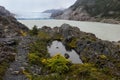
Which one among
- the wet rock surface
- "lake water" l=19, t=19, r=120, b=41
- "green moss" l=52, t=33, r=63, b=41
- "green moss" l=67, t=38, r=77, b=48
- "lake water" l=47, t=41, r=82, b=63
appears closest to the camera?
the wet rock surface

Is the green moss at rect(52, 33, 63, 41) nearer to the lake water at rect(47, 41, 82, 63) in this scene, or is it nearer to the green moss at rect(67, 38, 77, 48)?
the green moss at rect(67, 38, 77, 48)

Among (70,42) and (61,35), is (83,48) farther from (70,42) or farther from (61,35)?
(61,35)

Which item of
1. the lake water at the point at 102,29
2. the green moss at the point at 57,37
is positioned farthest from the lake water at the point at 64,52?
the lake water at the point at 102,29

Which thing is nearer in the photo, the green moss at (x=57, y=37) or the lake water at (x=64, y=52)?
the lake water at (x=64, y=52)

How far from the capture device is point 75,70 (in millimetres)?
35219

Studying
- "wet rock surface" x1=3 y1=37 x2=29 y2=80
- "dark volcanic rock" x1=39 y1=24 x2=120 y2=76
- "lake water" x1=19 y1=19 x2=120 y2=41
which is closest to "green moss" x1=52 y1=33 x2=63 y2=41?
"dark volcanic rock" x1=39 y1=24 x2=120 y2=76

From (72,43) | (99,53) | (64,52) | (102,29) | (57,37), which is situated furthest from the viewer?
(102,29)

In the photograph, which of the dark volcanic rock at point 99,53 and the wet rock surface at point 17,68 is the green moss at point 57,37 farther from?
the wet rock surface at point 17,68

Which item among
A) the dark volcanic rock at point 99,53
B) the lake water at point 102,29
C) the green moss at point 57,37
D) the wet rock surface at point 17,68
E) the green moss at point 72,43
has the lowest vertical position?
the lake water at point 102,29

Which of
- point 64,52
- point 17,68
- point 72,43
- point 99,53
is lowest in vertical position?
point 64,52

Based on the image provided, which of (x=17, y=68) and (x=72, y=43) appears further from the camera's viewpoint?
(x=72, y=43)

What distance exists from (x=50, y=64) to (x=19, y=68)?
14.3ft

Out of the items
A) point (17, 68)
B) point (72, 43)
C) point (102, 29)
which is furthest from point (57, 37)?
point (102, 29)

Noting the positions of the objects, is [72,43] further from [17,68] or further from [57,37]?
[17,68]
